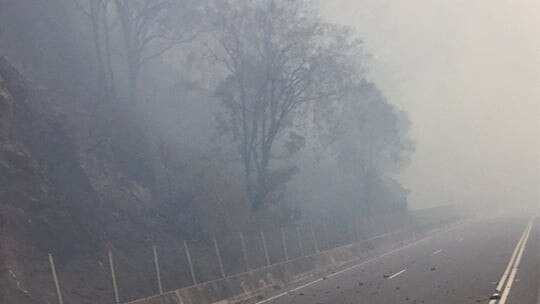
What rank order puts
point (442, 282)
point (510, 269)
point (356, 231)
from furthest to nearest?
1. point (356, 231)
2. point (510, 269)
3. point (442, 282)

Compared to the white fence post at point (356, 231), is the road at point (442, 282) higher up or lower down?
lower down

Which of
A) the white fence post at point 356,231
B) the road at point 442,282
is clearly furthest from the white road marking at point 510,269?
the white fence post at point 356,231

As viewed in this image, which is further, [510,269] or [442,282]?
[510,269]

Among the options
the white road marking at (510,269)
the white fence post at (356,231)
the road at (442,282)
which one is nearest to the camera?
the white road marking at (510,269)

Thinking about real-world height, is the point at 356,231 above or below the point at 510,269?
above

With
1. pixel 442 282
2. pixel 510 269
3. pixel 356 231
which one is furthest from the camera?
pixel 356 231

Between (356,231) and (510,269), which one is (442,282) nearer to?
(510,269)

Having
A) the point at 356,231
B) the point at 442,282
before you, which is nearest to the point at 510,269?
the point at 442,282

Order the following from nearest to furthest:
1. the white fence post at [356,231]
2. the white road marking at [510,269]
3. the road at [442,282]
Answer: the white road marking at [510,269], the road at [442,282], the white fence post at [356,231]

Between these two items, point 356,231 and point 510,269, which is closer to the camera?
point 510,269

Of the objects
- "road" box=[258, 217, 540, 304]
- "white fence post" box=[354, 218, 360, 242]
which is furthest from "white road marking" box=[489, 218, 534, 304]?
"white fence post" box=[354, 218, 360, 242]

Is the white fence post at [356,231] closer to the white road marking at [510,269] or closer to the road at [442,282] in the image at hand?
the white road marking at [510,269]

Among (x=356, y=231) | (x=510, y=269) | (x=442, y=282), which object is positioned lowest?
(x=510, y=269)

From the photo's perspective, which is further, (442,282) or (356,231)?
(356,231)
